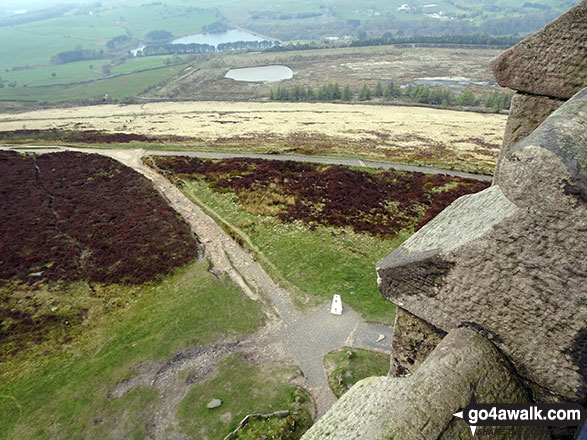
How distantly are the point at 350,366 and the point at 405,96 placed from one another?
136 m

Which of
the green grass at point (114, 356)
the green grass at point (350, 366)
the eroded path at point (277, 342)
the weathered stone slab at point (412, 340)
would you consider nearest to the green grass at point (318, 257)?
the eroded path at point (277, 342)

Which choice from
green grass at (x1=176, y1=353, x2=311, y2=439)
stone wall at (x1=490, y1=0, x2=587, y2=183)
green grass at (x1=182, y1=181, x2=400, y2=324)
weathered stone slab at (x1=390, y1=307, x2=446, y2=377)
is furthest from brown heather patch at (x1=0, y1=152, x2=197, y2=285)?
stone wall at (x1=490, y1=0, x2=587, y2=183)

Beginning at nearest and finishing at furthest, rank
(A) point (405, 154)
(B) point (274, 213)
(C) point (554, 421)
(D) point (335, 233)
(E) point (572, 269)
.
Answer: (E) point (572, 269)
(C) point (554, 421)
(D) point (335, 233)
(B) point (274, 213)
(A) point (405, 154)

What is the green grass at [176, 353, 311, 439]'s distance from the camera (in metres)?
14.7

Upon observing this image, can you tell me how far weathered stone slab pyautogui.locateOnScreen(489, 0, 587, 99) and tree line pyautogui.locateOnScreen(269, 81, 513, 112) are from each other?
419ft

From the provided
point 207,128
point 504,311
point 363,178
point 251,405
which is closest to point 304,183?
point 363,178

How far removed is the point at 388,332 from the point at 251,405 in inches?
325

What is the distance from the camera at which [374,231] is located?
29.6 m

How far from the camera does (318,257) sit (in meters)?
26.1

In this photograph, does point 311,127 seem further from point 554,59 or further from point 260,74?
point 260,74

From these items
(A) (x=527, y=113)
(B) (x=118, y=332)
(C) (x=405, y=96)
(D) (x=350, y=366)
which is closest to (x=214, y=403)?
(D) (x=350, y=366)

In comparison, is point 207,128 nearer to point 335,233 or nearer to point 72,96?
point 335,233

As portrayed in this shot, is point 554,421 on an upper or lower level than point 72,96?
upper

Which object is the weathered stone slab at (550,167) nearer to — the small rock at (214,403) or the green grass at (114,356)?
the small rock at (214,403)
